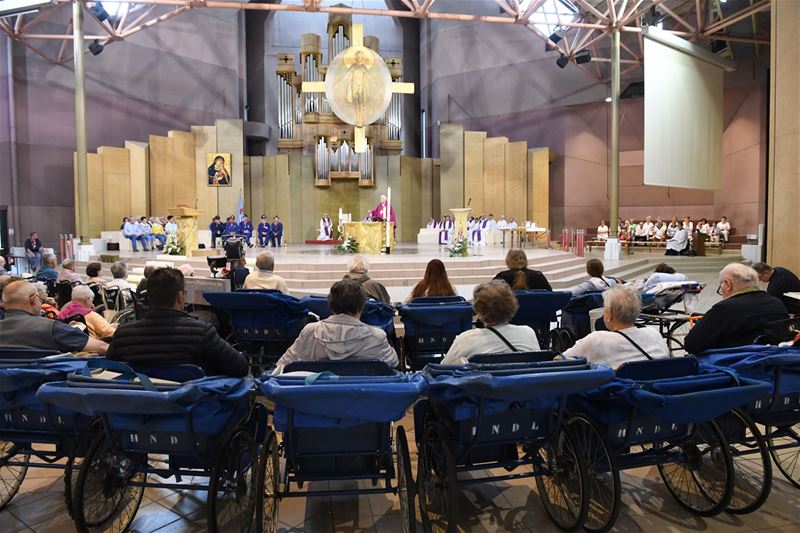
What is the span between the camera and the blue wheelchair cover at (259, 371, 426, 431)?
2.22m

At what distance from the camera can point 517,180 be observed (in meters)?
20.4

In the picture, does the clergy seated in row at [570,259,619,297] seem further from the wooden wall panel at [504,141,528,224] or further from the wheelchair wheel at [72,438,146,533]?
the wooden wall panel at [504,141,528,224]

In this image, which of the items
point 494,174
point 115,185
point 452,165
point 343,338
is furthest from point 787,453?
point 115,185

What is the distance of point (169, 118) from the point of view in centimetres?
2033

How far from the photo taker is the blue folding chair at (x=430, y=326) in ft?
14.3

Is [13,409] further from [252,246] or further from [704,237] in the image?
[704,237]

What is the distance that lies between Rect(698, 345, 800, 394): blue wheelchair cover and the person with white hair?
250cm

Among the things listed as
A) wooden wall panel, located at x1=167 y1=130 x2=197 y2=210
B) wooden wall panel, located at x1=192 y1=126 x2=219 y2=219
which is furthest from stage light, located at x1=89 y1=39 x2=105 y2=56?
wooden wall panel, located at x1=192 y1=126 x2=219 y2=219

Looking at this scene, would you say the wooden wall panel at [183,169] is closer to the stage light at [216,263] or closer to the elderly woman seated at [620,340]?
the stage light at [216,263]

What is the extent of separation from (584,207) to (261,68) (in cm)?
1228

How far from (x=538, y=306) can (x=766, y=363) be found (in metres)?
2.10

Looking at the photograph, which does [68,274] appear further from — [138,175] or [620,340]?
[138,175]

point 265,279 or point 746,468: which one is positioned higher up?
point 265,279

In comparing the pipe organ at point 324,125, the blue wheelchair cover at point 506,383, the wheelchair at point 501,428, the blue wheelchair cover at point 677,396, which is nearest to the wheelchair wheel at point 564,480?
the wheelchair at point 501,428
